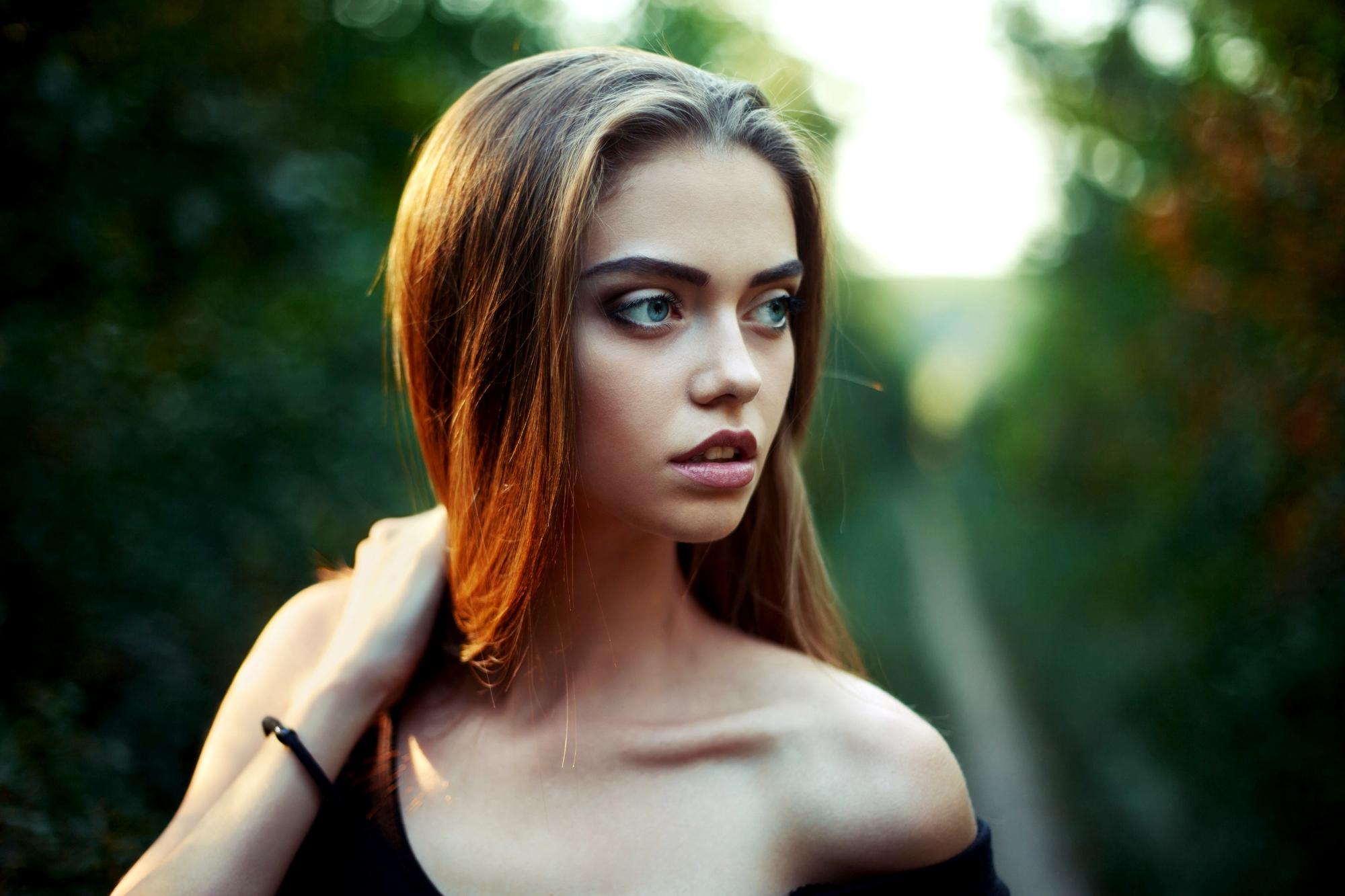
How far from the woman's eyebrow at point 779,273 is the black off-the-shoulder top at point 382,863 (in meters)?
1.16

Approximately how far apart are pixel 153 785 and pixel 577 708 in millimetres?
1952

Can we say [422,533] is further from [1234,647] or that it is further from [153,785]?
[1234,647]

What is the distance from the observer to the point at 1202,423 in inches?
254

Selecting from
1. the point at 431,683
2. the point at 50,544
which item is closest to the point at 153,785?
the point at 50,544

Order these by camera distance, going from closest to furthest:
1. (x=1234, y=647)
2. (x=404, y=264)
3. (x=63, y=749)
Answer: (x=404, y=264), (x=63, y=749), (x=1234, y=647)

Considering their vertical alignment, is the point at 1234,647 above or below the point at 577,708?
below

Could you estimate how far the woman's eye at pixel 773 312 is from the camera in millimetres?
1802

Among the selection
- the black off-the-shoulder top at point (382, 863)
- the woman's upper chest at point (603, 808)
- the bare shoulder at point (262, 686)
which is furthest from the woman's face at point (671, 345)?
the bare shoulder at point (262, 686)

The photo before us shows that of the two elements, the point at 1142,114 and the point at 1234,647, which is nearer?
the point at 1234,647

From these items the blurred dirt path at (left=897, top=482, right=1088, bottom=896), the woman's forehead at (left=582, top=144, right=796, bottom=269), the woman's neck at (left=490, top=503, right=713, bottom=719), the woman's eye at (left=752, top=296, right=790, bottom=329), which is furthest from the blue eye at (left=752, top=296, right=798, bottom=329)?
the blurred dirt path at (left=897, top=482, right=1088, bottom=896)

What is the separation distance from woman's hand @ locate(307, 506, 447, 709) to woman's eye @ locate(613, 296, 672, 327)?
747mm

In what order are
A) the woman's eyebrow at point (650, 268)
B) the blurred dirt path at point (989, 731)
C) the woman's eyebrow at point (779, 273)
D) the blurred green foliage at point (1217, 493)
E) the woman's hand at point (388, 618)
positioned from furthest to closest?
the blurred dirt path at point (989, 731) < the blurred green foliage at point (1217, 493) < the woman's hand at point (388, 618) < the woman's eyebrow at point (779, 273) < the woman's eyebrow at point (650, 268)

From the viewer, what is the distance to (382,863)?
1816 millimetres

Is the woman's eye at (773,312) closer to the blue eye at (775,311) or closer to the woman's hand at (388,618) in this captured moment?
the blue eye at (775,311)
